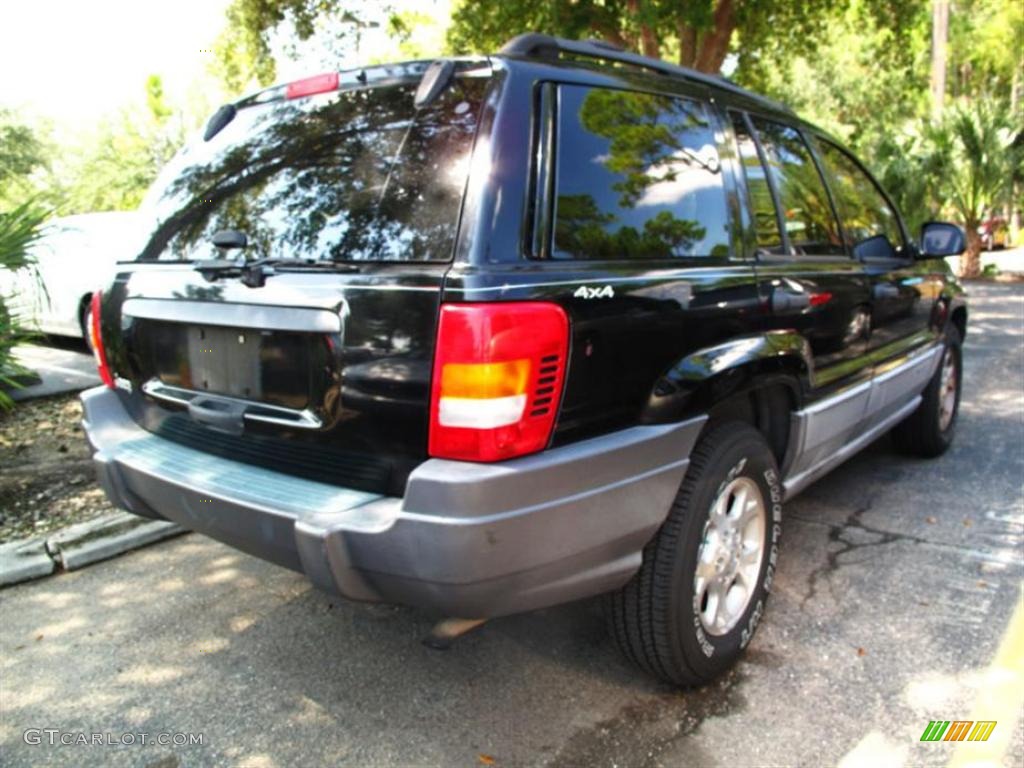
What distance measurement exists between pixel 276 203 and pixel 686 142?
1.37 m

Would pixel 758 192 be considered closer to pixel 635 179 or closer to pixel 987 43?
pixel 635 179

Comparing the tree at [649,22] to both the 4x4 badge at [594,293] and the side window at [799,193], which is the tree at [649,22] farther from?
the 4x4 badge at [594,293]

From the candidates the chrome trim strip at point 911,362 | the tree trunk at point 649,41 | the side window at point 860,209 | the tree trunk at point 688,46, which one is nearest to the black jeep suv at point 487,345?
the side window at point 860,209

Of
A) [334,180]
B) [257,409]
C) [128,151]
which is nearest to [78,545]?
[257,409]

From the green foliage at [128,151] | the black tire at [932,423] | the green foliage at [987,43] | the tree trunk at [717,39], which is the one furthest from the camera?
the green foliage at [987,43]

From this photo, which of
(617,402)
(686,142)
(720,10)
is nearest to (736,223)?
(686,142)

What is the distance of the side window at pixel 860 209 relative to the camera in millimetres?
3777

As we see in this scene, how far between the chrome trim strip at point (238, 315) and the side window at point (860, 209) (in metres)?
2.63

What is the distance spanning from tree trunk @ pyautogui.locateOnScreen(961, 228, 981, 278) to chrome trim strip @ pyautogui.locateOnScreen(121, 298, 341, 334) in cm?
1722

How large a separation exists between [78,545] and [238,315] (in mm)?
2034

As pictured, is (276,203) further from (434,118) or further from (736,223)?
(736,223)

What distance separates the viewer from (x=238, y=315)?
7.68 ft

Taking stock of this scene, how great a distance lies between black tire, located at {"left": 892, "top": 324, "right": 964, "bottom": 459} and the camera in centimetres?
487

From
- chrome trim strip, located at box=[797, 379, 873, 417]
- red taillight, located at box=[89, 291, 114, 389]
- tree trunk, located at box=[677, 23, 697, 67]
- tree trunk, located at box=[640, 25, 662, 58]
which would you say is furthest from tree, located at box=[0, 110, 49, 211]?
chrome trim strip, located at box=[797, 379, 873, 417]
